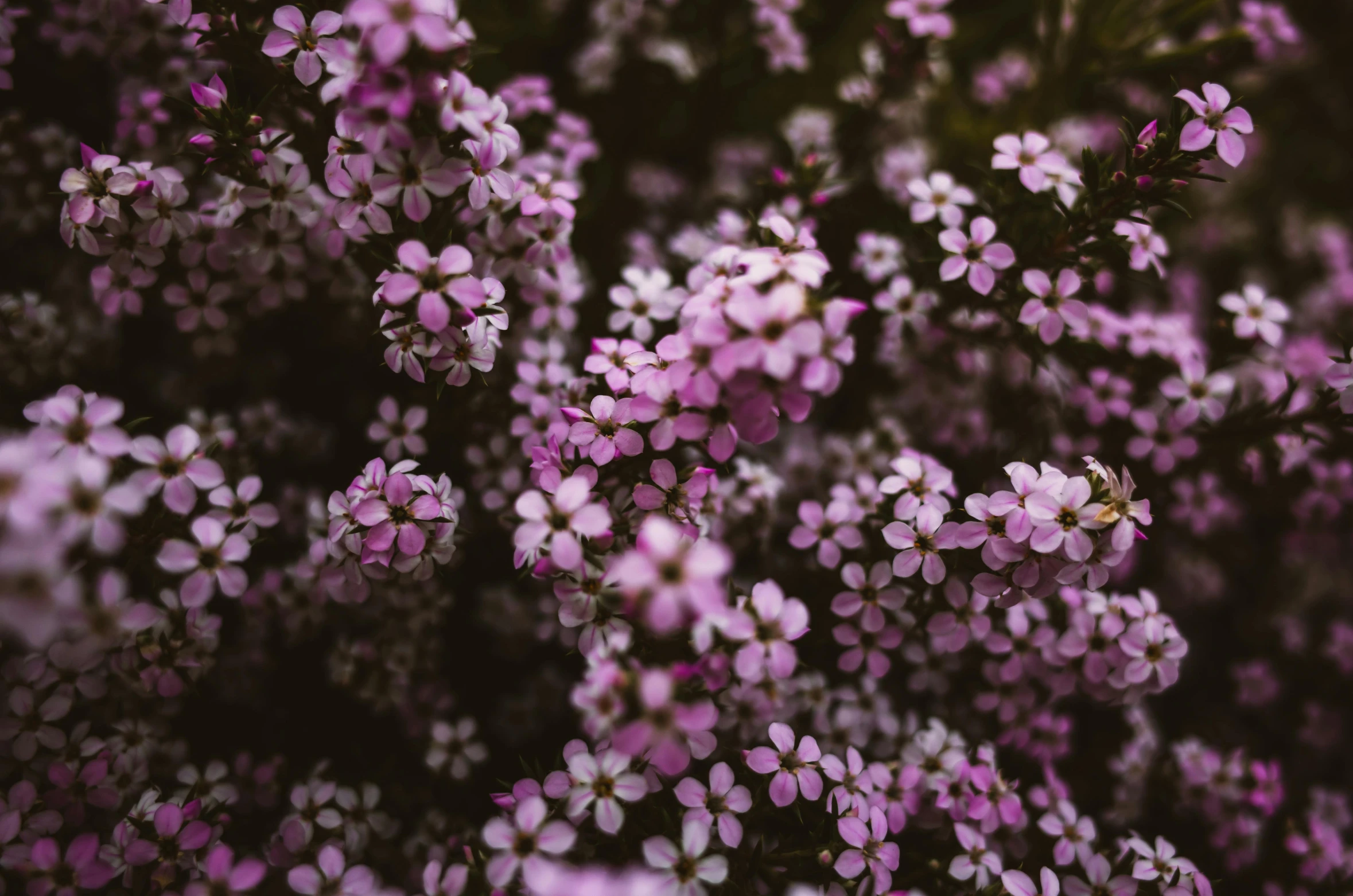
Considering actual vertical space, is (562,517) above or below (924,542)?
above

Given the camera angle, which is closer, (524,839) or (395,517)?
(524,839)

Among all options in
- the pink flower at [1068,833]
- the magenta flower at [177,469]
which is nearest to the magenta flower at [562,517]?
the magenta flower at [177,469]

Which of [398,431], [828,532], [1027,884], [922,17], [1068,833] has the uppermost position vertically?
[922,17]

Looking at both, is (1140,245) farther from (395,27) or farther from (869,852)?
(395,27)

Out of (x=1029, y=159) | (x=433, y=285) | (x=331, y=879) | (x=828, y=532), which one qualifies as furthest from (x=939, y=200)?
(x=331, y=879)

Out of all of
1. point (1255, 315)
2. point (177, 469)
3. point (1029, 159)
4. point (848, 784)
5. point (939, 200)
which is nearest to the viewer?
point (177, 469)

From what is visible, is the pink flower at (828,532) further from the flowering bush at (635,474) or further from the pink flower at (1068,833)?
the pink flower at (1068,833)
